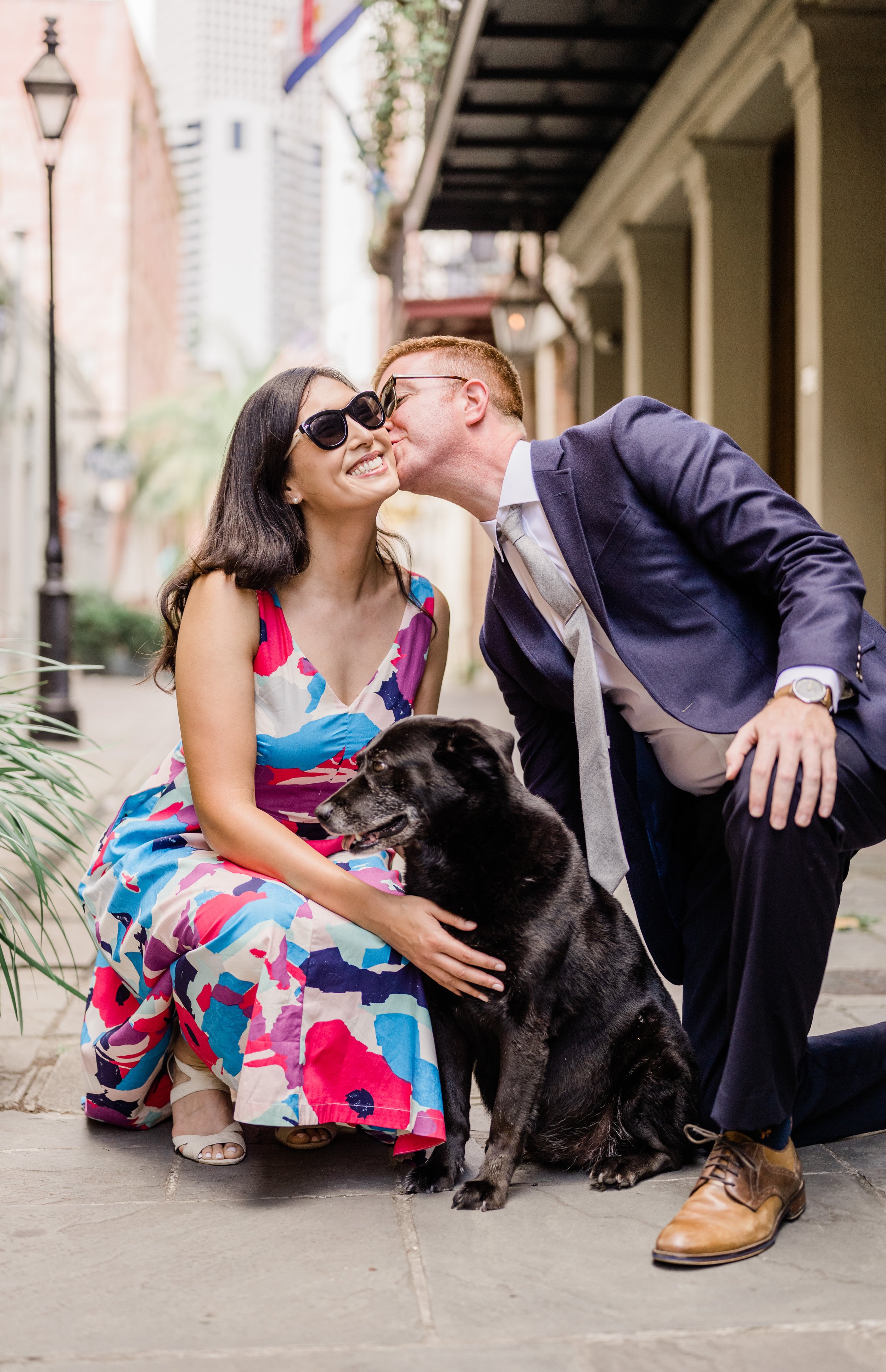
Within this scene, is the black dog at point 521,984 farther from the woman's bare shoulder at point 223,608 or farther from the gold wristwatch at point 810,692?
the gold wristwatch at point 810,692

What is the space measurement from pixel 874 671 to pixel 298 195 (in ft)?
586

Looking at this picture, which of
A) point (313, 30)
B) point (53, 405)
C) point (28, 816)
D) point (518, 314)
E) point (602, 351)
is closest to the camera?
point (28, 816)

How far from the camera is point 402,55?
11070mm

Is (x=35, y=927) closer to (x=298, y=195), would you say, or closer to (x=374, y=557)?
(x=374, y=557)

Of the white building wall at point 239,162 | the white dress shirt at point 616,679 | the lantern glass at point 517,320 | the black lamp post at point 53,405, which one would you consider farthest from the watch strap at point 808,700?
the white building wall at point 239,162

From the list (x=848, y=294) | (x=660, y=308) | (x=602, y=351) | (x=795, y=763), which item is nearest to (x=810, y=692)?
(x=795, y=763)

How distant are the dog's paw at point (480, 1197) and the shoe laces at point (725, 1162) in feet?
1.24

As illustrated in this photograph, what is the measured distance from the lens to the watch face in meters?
2.29

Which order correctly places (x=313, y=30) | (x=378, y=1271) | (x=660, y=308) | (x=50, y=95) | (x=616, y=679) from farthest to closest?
1. (x=313, y=30)
2. (x=50, y=95)
3. (x=660, y=308)
4. (x=616, y=679)
5. (x=378, y=1271)

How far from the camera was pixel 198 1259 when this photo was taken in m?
2.26

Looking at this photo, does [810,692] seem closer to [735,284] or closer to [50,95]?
[735,284]

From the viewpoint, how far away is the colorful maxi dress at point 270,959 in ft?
8.28

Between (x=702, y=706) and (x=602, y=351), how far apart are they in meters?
10.5

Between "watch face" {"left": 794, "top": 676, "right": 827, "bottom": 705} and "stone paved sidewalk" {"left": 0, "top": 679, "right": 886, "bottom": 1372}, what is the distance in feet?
3.15
